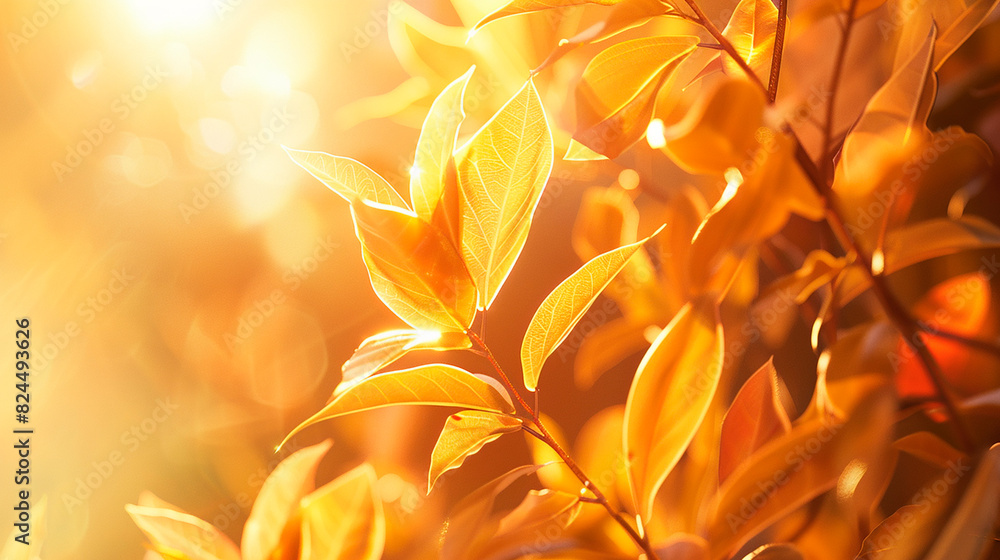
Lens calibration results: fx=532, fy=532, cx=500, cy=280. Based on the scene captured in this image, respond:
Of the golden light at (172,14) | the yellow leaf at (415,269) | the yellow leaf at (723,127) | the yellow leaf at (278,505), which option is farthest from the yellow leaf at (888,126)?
the golden light at (172,14)

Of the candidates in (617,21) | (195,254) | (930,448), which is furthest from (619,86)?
(195,254)

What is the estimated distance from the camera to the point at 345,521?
288 millimetres

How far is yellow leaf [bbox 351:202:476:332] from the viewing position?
0.74 feet

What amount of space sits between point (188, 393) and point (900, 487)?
61cm

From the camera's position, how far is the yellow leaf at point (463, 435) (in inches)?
9.4

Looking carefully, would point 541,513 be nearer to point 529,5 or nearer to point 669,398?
point 669,398

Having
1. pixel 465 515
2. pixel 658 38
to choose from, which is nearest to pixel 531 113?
pixel 658 38

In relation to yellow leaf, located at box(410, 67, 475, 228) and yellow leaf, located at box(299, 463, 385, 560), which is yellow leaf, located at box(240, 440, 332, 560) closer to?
yellow leaf, located at box(299, 463, 385, 560)

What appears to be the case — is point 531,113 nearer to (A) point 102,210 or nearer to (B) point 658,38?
(B) point 658,38

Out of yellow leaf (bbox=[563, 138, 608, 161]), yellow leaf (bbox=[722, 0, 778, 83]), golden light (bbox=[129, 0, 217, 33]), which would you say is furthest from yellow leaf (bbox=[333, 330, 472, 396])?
golden light (bbox=[129, 0, 217, 33])

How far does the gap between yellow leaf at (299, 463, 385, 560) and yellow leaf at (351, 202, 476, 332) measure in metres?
0.11

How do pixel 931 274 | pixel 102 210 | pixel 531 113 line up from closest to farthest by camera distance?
pixel 531 113 < pixel 931 274 < pixel 102 210

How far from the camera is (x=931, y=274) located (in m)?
Result: 0.40

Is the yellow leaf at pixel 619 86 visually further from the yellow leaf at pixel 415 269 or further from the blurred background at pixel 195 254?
the blurred background at pixel 195 254
